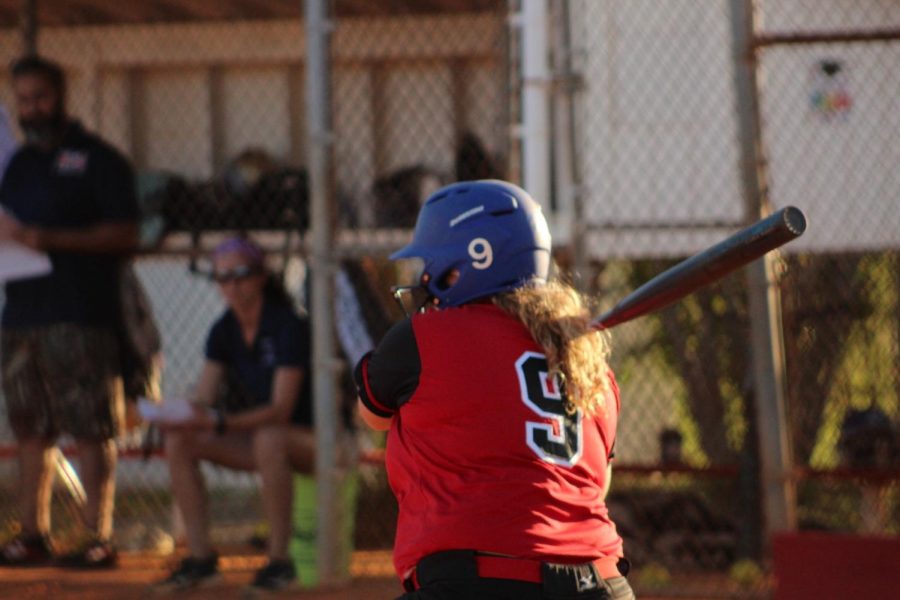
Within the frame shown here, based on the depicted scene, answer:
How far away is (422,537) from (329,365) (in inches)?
146

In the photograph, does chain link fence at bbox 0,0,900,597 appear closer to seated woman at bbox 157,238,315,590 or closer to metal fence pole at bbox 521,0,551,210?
metal fence pole at bbox 521,0,551,210

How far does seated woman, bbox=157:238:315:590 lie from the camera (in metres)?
6.75

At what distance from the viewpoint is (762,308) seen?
6.52 m

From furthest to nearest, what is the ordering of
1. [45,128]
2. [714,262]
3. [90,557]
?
[45,128]
[90,557]
[714,262]

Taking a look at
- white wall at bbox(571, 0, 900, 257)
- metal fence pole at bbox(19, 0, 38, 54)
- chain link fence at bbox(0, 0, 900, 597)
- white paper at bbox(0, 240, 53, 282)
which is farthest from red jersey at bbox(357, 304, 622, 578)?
metal fence pole at bbox(19, 0, 38, 54)

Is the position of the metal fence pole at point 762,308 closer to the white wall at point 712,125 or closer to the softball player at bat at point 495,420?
the white wall at point 712,125

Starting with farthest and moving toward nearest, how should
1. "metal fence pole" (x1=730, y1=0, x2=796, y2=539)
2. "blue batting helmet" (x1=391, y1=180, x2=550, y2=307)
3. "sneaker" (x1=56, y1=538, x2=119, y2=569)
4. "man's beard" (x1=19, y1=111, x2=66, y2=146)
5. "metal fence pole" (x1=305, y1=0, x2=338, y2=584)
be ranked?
"man's beard" (x1=19, y1=111, x2=66, y2=146) < "sneaker" (x1=56, y1=538, x2=119, y2=569) < "metal fence pole" (x1=305, y1=0, x2=338, y2=584) < "metal fence pole" (x1=730, y1=0, x2=796, y2=539) < "blue batting helmet" (x1=391, y1=180, x2=550, y2=307)

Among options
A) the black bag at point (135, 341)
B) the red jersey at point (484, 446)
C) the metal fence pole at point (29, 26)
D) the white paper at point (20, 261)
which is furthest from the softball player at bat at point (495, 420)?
the metal fence pole at point (29, 26)

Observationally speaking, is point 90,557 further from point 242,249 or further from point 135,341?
point 242,249

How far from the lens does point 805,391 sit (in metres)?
9.27

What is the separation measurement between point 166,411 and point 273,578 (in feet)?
3.00

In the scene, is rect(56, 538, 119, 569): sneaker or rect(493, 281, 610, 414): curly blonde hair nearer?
rect(493, 281, 610, 414): curly blonde hair

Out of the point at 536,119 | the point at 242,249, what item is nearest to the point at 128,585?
the point at 242,249

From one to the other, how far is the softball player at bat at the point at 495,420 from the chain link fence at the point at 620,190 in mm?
3336
